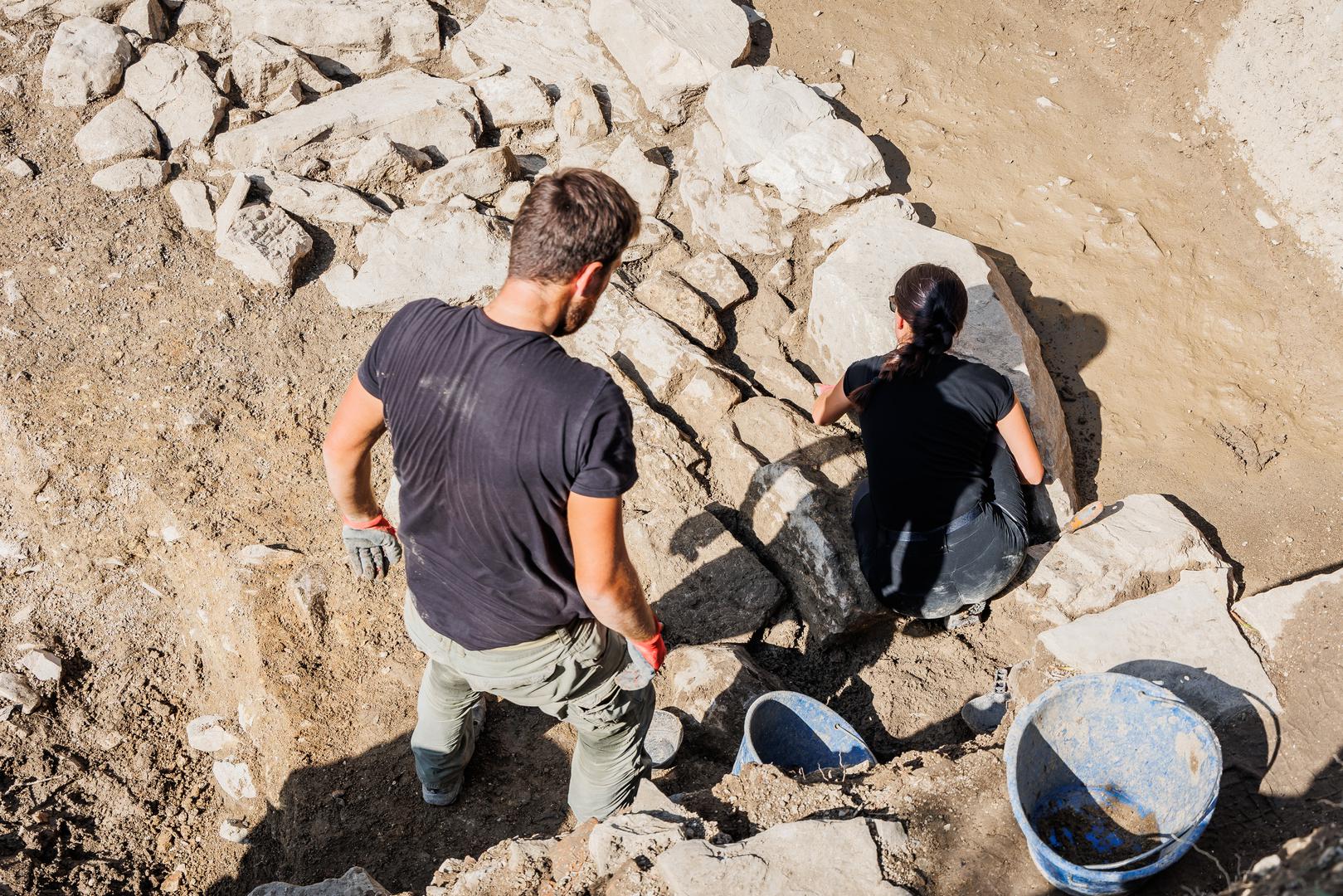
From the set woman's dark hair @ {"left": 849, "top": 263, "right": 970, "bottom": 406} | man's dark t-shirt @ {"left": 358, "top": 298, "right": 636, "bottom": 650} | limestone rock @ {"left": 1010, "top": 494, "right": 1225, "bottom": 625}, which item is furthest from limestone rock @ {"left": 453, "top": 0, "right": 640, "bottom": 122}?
man's dark t-shirt @ {"left": 358, "top": 298, "right": 636, "bottom": 650}

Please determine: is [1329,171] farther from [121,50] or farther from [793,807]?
[121,50]

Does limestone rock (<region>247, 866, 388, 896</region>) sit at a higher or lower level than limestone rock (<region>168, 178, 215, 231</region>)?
higher

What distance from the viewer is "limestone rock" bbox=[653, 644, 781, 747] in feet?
10.5

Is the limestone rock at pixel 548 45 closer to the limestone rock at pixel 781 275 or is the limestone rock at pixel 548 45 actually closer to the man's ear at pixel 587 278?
the limestone rock at pixel 781 275

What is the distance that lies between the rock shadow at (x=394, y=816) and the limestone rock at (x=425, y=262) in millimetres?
2203

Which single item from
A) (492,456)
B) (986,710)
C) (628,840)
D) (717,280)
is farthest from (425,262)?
(986,710)

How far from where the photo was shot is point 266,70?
5.21m

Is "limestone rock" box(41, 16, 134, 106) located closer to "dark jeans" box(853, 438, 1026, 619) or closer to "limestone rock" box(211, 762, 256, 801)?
"limestone rock" box(211, 762, 256, 801)

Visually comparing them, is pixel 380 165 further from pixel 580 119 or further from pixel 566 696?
pixel 566 696

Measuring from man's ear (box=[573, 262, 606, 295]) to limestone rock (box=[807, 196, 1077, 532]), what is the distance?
2171 millimetres

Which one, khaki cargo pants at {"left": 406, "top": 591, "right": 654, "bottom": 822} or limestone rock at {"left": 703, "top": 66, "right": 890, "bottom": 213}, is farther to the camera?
limestone rock at {"left": 703, "top": 66, "right": 890, "bottom": 213}

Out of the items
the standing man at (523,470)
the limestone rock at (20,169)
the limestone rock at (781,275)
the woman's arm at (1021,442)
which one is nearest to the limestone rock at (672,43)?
the limestone rock at (781,275)

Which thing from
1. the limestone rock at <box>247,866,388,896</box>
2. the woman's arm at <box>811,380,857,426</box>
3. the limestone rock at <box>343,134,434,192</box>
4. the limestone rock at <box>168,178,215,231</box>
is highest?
the woman's arm at <box>811,380,857,426</box>

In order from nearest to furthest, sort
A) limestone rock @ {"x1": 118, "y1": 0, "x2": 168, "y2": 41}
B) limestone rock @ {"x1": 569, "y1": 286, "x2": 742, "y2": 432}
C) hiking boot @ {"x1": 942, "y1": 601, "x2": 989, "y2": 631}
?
hiking boot @ {"x1": 942, "y1": 601, "x2": 989, "y2": 631} → limestone rock @ {"x1": 569, "y1": 286, "x2": 742, "y2": 432} → limestone rock @ {"x1": 118, "y1": 0, "x2": 168, "y2": 41}
